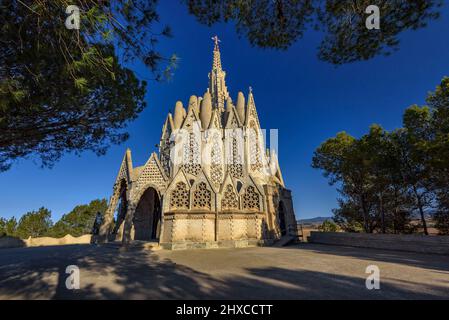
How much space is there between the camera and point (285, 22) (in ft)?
22.4

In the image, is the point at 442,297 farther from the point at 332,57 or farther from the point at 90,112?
the point at 90,112

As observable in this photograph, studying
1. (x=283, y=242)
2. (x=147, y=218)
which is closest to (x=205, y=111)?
(x=147, y=218)

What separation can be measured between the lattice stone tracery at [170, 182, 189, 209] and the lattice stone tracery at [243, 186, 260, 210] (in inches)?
188

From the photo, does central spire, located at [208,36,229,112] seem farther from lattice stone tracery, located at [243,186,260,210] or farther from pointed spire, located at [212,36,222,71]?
lattice stone tracery, located at [243,186,260,210]

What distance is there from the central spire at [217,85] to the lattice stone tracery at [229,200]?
46.9ft

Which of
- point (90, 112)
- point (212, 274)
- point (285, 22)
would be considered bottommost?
point (212, 274)

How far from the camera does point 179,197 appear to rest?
15500mm

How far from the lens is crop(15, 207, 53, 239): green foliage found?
41694mm

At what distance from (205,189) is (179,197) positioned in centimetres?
213

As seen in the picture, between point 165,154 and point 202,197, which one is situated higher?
point 165,154

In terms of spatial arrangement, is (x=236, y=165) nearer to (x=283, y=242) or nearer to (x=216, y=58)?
(x=283, y=242)

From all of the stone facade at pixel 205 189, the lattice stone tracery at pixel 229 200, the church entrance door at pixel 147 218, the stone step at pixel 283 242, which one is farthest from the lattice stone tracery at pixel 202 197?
the church entrance door at pixel 147 218
